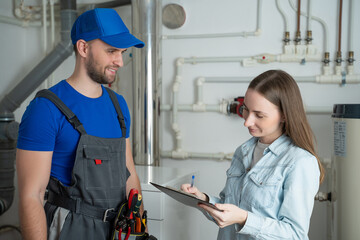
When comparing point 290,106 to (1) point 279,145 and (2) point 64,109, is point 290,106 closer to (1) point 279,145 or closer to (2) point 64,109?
(1) point 279,145

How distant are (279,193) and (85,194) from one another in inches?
24.8

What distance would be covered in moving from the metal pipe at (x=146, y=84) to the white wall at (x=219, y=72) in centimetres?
21

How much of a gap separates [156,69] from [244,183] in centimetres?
138

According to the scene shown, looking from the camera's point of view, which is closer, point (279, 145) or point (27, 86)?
point (279, 145)

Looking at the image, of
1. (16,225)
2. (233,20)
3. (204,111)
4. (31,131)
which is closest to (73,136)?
(31,131)

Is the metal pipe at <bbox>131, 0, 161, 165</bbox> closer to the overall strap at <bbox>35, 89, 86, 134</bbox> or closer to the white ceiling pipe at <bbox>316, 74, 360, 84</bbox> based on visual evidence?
the white ceiling pipe at <bbox>316, 74, 360, 84</bbox>

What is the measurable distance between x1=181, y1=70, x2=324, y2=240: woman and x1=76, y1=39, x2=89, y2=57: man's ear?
1.94 ft

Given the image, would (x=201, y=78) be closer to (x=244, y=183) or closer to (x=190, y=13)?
(x=190, y=13)

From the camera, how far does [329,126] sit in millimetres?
2258

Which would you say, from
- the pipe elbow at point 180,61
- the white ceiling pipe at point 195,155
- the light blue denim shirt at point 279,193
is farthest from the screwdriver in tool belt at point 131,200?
the pipe elbow at point 180,61

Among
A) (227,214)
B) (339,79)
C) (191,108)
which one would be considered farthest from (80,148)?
(339,79)

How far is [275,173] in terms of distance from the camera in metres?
1.11

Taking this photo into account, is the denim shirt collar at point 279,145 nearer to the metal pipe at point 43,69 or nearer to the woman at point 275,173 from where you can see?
the woman at point 275,173

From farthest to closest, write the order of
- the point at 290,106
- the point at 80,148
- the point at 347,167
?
the point at 347,167, the point at 80,148, the point at 290,106
